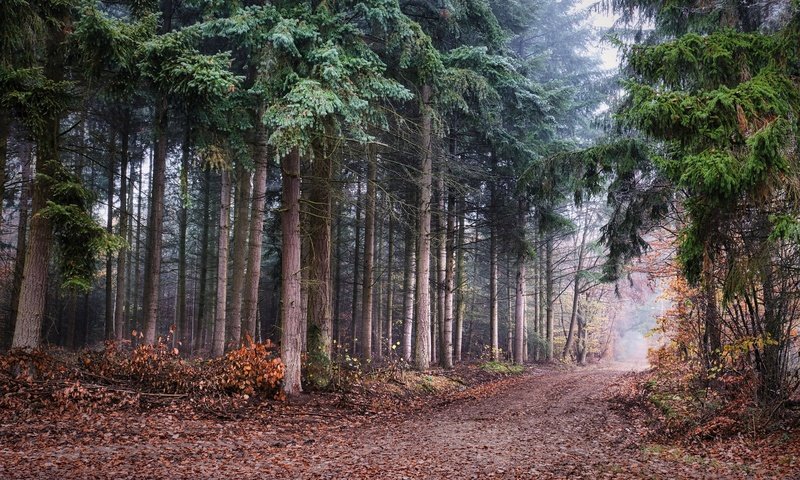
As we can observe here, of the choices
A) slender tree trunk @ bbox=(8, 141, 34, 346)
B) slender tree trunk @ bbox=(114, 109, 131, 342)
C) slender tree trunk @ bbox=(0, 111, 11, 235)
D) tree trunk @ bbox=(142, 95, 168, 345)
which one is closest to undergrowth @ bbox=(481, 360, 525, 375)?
tree trunk @ bbox=(142, 95, 168, 345)

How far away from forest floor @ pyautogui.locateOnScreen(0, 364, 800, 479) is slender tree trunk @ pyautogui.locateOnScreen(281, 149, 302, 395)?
2.52 ft

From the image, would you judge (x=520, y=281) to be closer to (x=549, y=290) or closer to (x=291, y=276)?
(x=549, y=290)

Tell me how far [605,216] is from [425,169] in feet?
58.7

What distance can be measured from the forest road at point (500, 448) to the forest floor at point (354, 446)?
2 centimetres

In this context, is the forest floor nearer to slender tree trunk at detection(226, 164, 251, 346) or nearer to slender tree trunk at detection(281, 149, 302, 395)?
slender tree trunk at detection(281, 149, 302, 395)

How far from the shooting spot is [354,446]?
8062 mm

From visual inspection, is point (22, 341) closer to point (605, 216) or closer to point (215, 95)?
point (215, 95)

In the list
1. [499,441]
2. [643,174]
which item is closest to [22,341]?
→ [499,441]

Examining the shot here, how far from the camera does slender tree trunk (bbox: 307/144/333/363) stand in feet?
39.4

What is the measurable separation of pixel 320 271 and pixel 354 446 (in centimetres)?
491

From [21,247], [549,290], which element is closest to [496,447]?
[21,247]

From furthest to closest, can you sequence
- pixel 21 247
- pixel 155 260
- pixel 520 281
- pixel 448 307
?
pixel 520 281 → pixel 448 307 → pixel 21 247 → pixel 155 260

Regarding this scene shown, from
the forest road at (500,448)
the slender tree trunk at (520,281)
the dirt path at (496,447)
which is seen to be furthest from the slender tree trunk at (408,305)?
the forest road at (500,448)

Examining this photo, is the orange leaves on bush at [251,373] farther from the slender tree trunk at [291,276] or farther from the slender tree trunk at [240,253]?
the slender tree trunk at [240,253]
